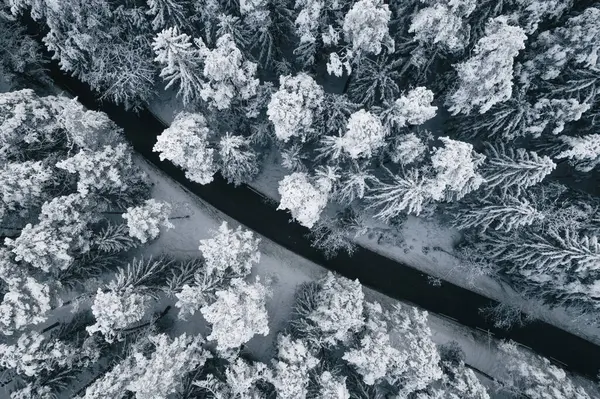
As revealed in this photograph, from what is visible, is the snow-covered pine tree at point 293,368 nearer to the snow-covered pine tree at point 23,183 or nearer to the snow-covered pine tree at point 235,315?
the snow-covered pine tree at point 235,315

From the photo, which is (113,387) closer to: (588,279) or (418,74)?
(418,74)

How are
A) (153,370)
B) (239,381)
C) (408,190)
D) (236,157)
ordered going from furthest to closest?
(236,157), (408,190), (239,381), (153,370)

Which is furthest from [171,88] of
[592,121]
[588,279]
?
[588,279]

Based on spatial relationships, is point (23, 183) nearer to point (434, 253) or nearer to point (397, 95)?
point (397, 95)

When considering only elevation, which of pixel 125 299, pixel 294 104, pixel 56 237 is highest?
pixel 294 104

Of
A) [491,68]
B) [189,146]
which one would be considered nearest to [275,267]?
[189,146]

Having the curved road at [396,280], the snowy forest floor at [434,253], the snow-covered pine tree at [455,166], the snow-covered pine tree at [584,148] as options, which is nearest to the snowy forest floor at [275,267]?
the curved road at [396,280]
